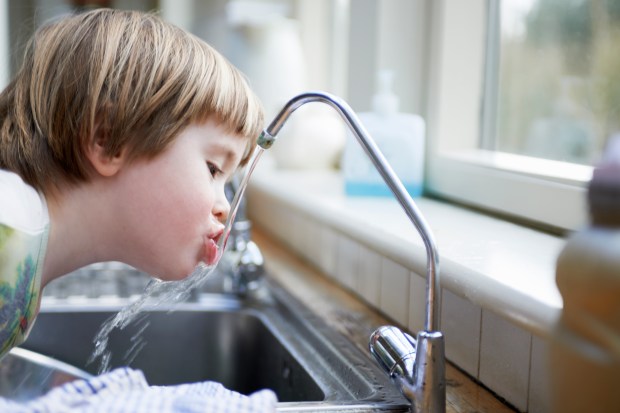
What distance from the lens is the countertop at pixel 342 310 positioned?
79 centimetres

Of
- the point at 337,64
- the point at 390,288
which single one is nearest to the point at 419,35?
the point at 390,288

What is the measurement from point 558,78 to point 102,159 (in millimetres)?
709

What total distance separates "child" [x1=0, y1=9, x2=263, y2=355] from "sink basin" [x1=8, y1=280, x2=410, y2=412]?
27 cm

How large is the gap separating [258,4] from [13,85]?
159 centimetres

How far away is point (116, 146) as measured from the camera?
0.83 metres

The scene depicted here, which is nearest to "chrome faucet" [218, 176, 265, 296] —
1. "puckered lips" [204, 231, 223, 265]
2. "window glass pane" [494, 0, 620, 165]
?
"puckered lips" [204, 231, 223, 265]

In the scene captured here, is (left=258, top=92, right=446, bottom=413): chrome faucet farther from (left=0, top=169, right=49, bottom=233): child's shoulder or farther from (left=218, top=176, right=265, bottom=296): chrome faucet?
(left=218, top=176, right=265, bottom=296): chrome faucet

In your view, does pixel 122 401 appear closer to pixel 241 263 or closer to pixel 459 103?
pixel 241 263

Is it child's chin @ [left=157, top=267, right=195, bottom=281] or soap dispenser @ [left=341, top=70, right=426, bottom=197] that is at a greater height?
soap dispenser @ [left=341, top=70, right=426, bottom=197]

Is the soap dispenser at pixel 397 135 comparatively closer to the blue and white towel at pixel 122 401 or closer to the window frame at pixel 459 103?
the window frame at pixel 459 103

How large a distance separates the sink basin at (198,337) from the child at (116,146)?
27 centimetres

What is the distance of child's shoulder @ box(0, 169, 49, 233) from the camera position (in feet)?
2.48

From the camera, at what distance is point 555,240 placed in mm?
1026

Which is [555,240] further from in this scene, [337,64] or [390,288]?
[337,64]
